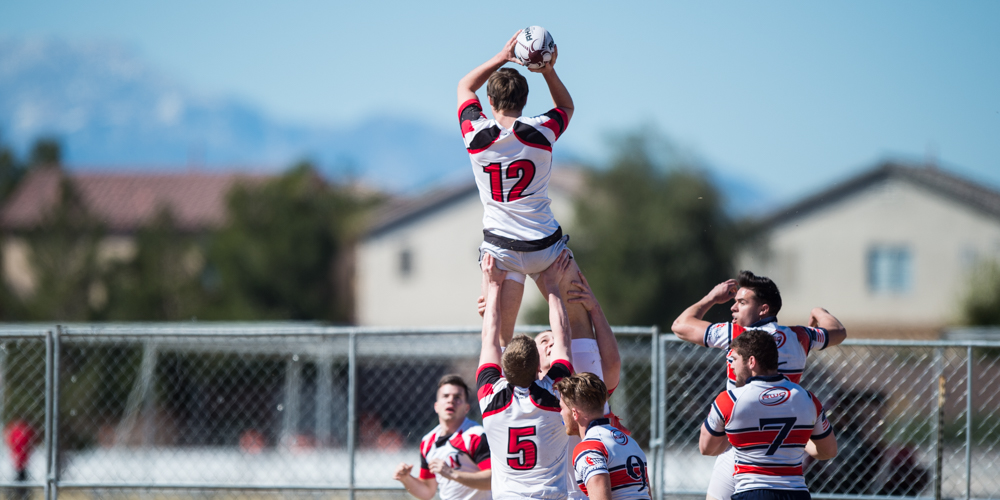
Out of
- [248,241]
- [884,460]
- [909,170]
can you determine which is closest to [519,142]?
[884,460]

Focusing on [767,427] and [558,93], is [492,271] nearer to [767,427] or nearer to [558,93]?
[558,93]

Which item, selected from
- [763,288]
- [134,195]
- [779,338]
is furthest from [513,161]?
[134,195]

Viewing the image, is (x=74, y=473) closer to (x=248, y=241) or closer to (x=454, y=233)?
(x=248, y=241)

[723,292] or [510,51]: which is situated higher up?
[510,51]

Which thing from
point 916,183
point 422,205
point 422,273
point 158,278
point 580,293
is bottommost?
point 580,293

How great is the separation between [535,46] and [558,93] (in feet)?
1.17

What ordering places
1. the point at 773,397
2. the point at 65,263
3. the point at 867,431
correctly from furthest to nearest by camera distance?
the point at 65,263, the point at 867,431, the point at 773,397

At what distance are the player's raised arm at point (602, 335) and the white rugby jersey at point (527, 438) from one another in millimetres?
648

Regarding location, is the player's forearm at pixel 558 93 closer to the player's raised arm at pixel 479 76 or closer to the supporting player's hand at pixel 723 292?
the player's raised arm at pixel 479 76

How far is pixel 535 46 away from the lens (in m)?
4.63

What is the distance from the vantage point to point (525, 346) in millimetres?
4586

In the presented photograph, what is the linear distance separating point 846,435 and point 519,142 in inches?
218

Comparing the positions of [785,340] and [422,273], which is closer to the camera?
[785,340]

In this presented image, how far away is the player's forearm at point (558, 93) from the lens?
4.83m
